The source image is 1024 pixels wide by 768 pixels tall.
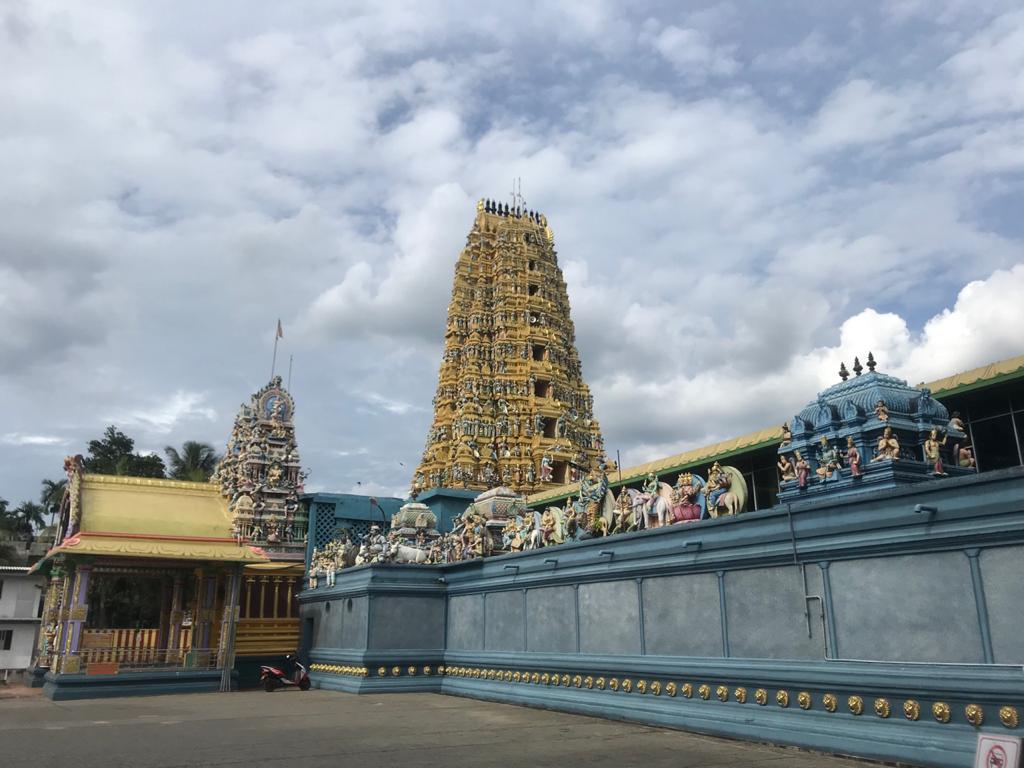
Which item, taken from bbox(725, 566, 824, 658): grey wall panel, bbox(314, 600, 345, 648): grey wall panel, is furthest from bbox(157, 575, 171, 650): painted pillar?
bbox(725, 566, 824, 658): grey wall panel

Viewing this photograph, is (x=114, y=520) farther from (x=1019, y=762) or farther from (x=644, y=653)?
(x=1019, y=762)

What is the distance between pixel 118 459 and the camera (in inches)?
2440

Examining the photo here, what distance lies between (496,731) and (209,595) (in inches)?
664

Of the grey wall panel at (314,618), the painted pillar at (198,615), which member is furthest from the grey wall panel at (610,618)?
the painted pillar at (198,615)

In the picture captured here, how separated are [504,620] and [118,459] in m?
51.1

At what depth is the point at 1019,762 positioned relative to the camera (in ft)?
25.3

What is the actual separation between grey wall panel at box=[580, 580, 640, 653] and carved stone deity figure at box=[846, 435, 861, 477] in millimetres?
5215

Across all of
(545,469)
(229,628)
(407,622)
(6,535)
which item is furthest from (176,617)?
(6,535)

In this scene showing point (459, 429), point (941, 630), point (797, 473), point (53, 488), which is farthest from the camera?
point (53, 488)

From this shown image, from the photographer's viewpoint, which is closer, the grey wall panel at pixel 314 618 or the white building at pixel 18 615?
the grey wall panel at pixel 314 618

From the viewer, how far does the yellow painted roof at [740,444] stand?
1438 cm

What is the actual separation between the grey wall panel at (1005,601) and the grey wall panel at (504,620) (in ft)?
37.7

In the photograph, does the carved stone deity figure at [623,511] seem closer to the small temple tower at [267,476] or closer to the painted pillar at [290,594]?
the painted pillar at [290,594]

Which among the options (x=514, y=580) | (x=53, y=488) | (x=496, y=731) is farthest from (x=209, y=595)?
(x=53, y=488)
